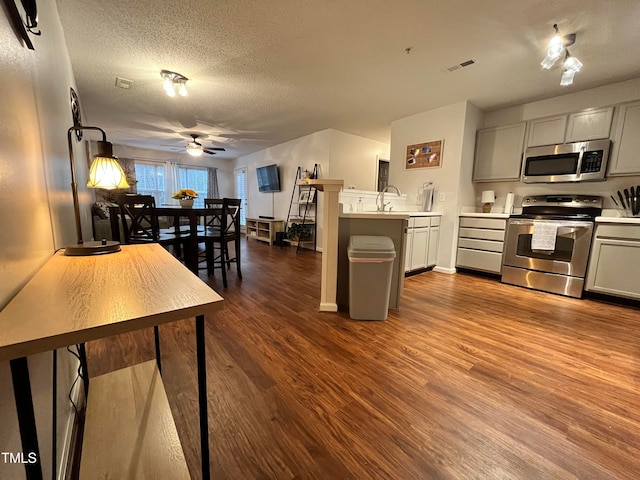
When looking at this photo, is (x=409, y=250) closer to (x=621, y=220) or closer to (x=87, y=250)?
(x=621, y=220)

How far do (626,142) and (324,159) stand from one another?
4019 millimetres

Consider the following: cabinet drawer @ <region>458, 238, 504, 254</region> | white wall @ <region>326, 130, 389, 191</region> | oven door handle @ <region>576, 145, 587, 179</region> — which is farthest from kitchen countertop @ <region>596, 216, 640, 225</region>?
white wall @ <region>326, 130, 389, 191</region>

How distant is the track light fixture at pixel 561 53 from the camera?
2.07 meters

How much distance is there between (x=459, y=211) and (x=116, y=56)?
456 cm

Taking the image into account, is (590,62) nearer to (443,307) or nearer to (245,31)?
(443,307)

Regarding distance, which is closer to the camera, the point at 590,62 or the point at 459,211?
the point at 590,62

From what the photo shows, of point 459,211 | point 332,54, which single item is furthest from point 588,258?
point 332,54

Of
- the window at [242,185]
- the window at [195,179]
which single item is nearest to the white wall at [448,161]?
the window at [242,185]

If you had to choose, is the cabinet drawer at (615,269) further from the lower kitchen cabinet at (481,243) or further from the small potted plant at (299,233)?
the small potted plant at (299,233)

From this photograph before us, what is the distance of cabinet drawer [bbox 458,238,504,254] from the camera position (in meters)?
3.43

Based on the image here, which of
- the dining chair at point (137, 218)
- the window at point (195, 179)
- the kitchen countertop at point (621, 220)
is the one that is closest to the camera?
the kitchen countertop at point (621, 220)

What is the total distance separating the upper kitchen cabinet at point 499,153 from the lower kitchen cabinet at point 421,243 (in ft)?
3.17

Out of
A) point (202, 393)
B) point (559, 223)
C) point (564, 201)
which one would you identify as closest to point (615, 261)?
point (559, 223)

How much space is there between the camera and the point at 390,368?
1.59 meters
